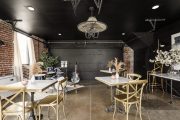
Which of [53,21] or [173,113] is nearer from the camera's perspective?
[173,113]

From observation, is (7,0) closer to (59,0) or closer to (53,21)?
(59,0)

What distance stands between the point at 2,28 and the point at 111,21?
11.2ft

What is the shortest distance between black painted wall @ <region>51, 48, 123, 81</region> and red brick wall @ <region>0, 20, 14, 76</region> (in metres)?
4.45

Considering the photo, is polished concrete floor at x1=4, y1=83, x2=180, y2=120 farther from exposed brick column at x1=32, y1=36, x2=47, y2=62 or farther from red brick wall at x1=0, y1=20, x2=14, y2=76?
exposed brick column at x1=32, y1=36, x2=47, y2=62

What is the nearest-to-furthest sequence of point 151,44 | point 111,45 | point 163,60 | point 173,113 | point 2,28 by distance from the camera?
point 173,113 < point 163,60 < point 2,28 < point 151,44 < point 111,45

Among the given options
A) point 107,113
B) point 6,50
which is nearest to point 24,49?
point 6,50

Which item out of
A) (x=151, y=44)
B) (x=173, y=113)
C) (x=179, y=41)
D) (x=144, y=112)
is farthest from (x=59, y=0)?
(x=151, y=44)

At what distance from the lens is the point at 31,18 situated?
4.97m

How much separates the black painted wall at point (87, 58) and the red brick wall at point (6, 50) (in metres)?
4.45

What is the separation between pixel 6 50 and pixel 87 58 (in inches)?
213

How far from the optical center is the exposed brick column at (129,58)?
9375 mm

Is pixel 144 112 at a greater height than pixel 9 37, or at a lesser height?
lesser

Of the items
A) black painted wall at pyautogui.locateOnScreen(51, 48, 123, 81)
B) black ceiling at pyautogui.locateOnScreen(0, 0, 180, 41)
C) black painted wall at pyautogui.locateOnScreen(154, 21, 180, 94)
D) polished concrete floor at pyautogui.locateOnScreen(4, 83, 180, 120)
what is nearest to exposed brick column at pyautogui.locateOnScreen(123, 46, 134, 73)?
black painted wall at pyautogui.locateOnScreen(51, 48, 123, 81)

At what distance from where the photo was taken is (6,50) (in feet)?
17.5
